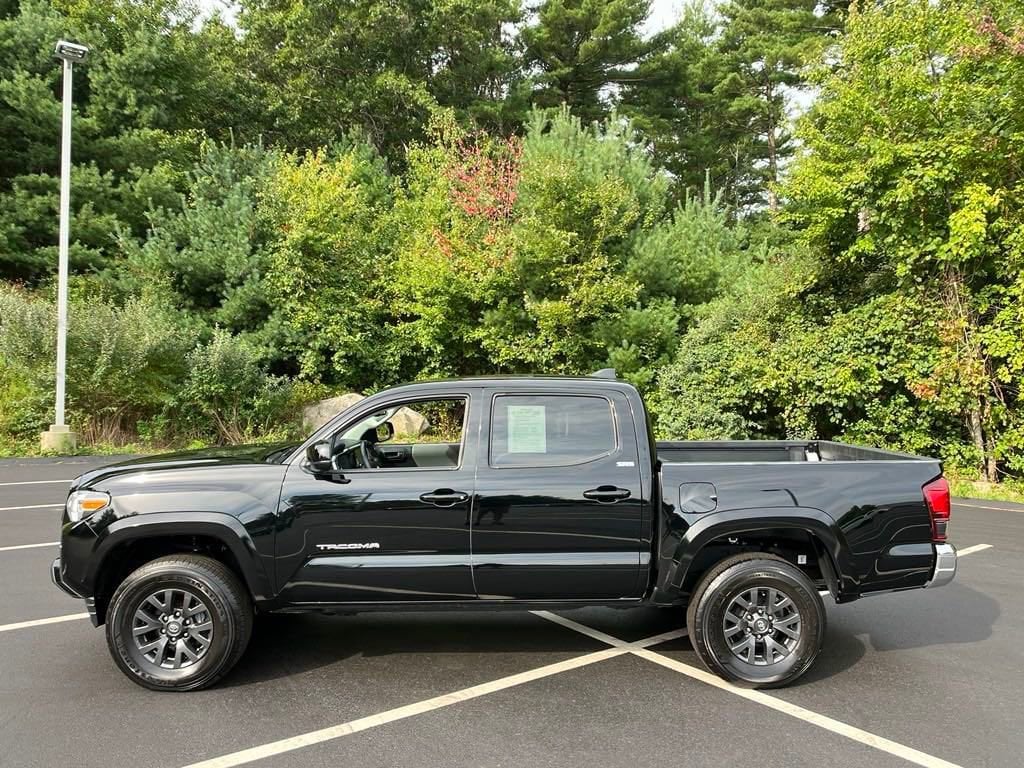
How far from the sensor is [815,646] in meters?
4.14

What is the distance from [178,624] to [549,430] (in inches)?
98.0

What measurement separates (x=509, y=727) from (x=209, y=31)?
106 feet

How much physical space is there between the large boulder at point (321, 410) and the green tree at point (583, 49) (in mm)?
17748

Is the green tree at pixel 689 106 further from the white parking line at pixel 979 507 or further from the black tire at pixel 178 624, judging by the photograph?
the black tire at pixel 178 624

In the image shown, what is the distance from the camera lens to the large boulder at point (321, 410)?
17641mm

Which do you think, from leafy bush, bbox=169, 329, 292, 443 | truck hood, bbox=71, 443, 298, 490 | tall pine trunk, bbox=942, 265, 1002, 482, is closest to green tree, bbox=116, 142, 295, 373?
leafy bush, bbox=169, 329, 292, 443

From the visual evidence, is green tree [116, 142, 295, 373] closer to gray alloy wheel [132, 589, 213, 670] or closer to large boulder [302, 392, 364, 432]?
large boulder [302, 392, 364, 432]

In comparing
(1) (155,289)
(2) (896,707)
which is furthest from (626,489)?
(1) (155,289)

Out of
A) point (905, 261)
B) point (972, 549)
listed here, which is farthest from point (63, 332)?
point (905, 261)

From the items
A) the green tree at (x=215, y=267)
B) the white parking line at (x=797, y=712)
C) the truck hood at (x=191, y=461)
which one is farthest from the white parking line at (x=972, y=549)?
the green tree at (x=215, y=267)

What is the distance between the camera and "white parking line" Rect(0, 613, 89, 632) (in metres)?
5.03

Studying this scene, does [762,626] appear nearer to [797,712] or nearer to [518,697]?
[797,712]

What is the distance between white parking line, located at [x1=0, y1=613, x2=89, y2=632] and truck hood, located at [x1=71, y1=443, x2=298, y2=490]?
140 centimetres

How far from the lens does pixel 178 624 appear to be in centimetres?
412
